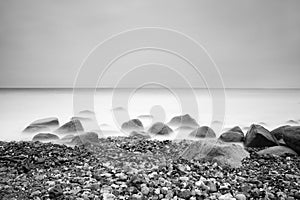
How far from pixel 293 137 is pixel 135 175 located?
8.62 ft

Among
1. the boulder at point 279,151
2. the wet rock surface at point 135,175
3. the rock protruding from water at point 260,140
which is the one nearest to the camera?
the wet rock surface at point 135,175

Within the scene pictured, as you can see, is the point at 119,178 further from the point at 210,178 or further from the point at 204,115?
the point at 204,115

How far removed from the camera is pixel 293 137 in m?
3.93

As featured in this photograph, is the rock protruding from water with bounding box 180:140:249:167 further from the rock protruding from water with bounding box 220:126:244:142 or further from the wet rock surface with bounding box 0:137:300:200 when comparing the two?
the rock protruding from water with bounding box 220:126:244:142

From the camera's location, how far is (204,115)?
8766 mm

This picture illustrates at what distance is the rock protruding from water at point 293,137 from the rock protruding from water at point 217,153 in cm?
79

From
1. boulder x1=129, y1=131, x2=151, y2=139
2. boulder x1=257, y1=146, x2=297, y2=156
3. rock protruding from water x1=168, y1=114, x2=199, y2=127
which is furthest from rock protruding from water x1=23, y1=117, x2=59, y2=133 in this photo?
A: boulder x1=257, y1=146, x2=297, y2=156

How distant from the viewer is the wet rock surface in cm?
254

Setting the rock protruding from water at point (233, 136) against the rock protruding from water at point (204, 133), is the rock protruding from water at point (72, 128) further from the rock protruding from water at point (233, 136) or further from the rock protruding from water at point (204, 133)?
the rock protruding from water at point (233, 136)

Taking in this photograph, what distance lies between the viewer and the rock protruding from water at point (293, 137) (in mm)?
3865

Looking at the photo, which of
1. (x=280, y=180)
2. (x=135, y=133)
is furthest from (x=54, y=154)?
(x=280, y=180)

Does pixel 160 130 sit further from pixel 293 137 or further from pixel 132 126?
pixel 293 137

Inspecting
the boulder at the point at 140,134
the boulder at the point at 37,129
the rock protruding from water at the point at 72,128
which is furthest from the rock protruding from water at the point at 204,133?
the boulder at the point at 37,129

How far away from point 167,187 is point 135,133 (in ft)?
8.61
